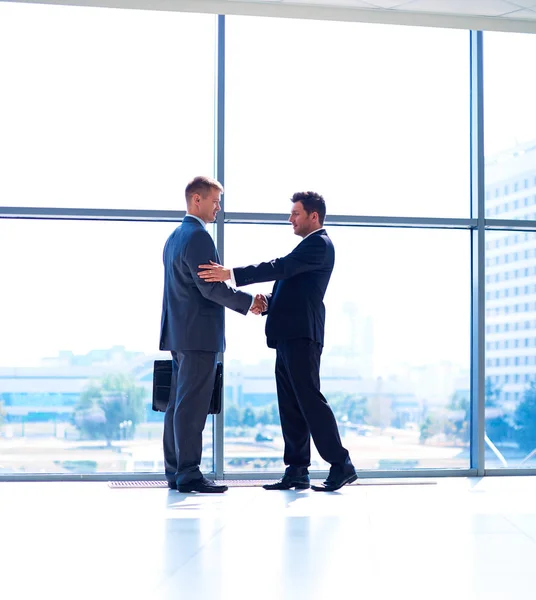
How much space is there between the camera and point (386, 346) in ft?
16.9

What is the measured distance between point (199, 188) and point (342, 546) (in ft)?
7.54

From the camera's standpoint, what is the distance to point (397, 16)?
4875 mm

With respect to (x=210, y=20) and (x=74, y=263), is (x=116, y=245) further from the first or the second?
(x=210, y=20)

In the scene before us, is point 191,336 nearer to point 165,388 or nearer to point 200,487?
point 165,388

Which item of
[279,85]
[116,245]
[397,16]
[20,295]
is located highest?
[397,16]

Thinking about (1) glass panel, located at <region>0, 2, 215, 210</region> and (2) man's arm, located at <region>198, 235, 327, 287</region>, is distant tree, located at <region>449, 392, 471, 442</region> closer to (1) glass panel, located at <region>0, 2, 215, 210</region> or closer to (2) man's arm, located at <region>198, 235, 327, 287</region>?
(2) man's arm, located at <region>198, 235, 327, 287</region>

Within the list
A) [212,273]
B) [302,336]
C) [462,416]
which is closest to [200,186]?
[212,273]

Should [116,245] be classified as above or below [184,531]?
above

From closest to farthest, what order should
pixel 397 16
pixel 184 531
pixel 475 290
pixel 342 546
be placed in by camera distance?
pixel 342 546, pixel 184 531, pixel 397 16, pixel 475 290

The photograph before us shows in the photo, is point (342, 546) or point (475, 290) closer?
point (342, 546)

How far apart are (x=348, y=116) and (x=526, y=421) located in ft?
7.42

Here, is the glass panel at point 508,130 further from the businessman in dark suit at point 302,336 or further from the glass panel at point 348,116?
the businessman in dark suit at point 302,336

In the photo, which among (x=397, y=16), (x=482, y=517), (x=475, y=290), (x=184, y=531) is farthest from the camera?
(x=475, y=290)

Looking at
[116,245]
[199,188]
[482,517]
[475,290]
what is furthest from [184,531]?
[475,290]
